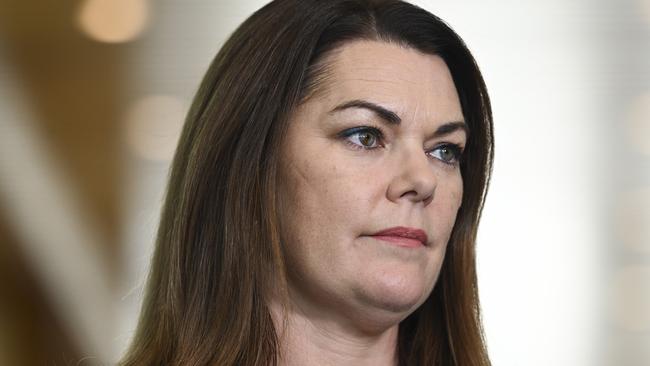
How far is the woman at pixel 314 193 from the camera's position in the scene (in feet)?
6.00

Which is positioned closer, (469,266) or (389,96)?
(389,96)

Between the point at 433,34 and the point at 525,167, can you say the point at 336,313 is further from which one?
the point at 525,167

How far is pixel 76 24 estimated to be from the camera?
9.52 ft

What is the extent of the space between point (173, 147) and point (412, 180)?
3.73 ft

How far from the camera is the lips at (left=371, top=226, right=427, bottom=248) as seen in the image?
1822 millimetres

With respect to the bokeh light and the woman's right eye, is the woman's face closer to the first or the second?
the woman's right eye

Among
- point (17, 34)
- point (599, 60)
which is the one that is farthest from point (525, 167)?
point (17, 34)

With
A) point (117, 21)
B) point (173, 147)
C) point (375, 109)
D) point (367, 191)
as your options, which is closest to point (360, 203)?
point (367, 191)

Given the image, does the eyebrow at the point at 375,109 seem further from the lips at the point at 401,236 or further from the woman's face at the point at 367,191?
the lips at the point at 401,236

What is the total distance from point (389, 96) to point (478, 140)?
280 millimetres

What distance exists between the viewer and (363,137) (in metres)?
1.86

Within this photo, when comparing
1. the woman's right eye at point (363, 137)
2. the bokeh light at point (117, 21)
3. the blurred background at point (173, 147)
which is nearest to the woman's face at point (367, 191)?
the woman's right eye at point (363, 137)

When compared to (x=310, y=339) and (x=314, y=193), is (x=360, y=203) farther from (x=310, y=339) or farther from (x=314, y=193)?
(x=310, y=339)

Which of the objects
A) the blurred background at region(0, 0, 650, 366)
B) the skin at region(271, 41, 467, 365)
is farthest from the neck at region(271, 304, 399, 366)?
the blurred background at region(0, 0, 650, 366)
